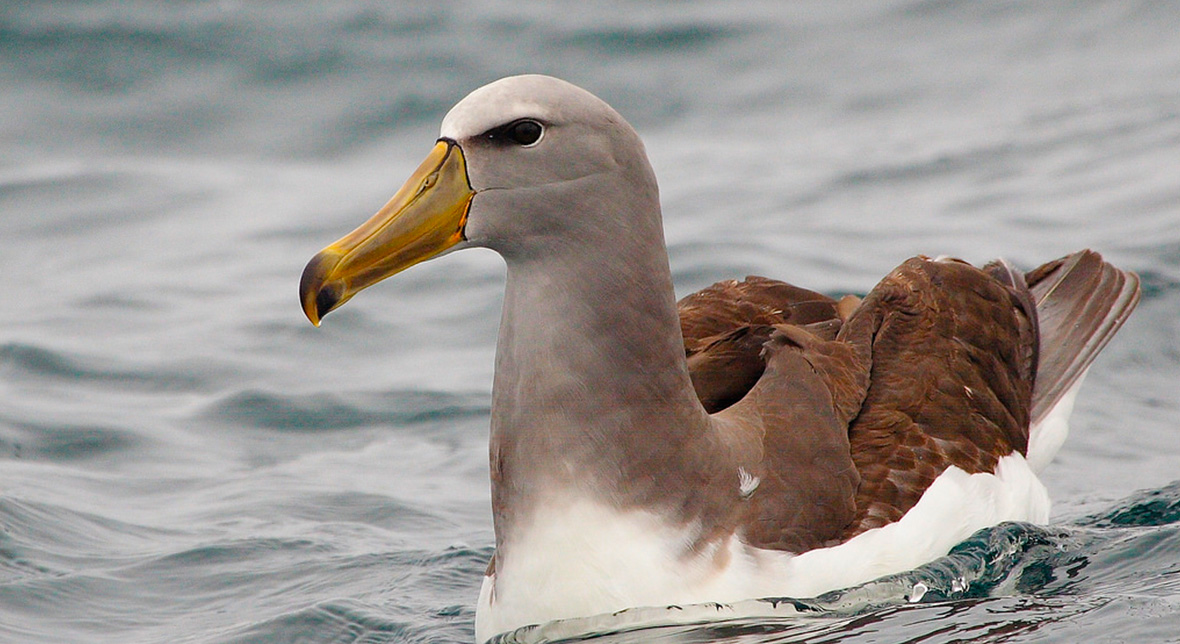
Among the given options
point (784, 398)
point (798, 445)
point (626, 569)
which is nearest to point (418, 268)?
point (784, 398)

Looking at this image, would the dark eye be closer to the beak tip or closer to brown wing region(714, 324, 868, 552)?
the beak tip

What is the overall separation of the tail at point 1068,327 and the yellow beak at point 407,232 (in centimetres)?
323

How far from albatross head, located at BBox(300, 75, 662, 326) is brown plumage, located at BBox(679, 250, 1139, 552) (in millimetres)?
973

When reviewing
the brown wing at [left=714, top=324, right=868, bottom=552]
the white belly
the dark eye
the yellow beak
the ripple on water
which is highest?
the dark eye

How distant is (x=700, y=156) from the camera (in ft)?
46.6

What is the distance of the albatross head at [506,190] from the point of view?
5.12 metres

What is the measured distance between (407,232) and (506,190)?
1.09ft

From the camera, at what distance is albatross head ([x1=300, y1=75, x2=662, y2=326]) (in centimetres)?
512

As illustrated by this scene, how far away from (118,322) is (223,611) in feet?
16.0

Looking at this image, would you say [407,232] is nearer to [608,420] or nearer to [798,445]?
[608,420]

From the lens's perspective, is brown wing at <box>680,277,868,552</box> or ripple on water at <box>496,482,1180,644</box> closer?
ripple on water at <box>496,482,1180,644</box>

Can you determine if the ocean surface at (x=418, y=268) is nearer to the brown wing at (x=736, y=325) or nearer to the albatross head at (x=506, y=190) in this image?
the brown wing at (x=736, y=325)

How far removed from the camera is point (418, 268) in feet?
41.3

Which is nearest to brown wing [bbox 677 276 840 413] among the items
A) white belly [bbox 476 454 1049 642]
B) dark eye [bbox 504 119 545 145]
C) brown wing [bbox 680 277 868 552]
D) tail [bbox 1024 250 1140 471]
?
brown wing [bbox 680 277 868 552]
